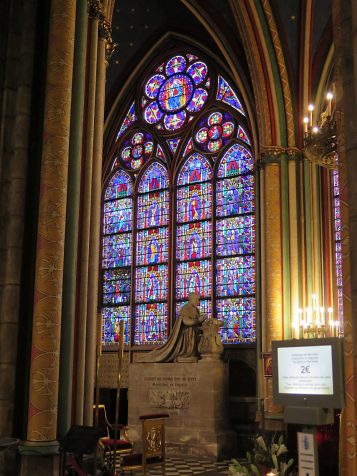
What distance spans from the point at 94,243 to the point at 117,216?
9.34m

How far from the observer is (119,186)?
57.6 ft

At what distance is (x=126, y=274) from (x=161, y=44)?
621 centimetres

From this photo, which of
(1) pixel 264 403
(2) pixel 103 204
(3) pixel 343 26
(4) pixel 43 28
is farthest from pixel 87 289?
(2) pixel 103 204

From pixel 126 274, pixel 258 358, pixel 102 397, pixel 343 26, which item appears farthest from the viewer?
pixel 126 274

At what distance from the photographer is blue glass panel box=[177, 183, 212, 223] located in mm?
15922

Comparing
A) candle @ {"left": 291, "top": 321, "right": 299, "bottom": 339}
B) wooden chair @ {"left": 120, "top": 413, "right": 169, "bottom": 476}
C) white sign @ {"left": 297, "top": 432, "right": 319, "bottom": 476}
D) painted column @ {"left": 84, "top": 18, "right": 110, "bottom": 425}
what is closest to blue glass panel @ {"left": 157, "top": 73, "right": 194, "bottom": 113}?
candle @ {"left": 291, "top": 321, "right": 299, "bottom": 339}

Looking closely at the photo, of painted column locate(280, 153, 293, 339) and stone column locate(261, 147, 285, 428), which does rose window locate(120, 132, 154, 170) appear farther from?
painted column locate(280, 153, 293, 339)

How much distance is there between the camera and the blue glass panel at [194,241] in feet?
51.3

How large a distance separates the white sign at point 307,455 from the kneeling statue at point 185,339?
9008 mm

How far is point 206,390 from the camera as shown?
11992 mm

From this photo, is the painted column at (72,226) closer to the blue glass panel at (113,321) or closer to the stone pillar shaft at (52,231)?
the stone pillar shaft at (52,231)

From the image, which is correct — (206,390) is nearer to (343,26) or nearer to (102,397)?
(102,397)

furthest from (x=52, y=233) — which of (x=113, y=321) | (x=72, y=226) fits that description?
(x=113, y=321)

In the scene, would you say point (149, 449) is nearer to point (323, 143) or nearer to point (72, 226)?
point (72, 226)
